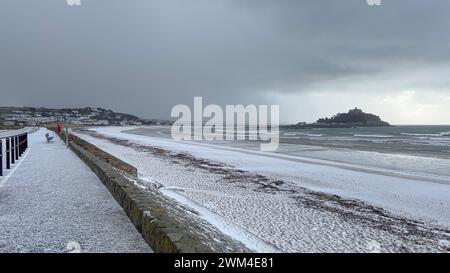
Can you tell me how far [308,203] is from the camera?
892cm

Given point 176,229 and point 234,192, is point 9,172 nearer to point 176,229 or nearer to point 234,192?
point 234,192

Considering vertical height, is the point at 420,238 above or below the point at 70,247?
below

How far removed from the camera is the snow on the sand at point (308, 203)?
235 inches

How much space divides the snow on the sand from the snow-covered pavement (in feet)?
6.19

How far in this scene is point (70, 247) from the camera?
4547 mm

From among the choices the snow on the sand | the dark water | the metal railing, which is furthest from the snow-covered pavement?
the dark water

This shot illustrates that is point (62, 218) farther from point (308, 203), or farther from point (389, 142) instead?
point (389, 142)

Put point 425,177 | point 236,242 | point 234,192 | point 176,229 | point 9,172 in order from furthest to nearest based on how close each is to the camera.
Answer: point 425,177
point 9,172
point 234,192
point 236,242
point 176,229

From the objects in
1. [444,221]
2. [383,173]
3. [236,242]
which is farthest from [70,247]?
[383,173]

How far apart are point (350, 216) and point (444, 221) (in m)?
Result: 1.97

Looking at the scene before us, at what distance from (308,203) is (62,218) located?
18.2ft

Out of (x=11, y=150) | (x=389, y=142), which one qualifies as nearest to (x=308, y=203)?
(x=11, y=150)

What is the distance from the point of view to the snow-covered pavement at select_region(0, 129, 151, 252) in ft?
15.3

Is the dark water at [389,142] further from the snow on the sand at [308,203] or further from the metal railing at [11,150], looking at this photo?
the metal railing at [11,150]
